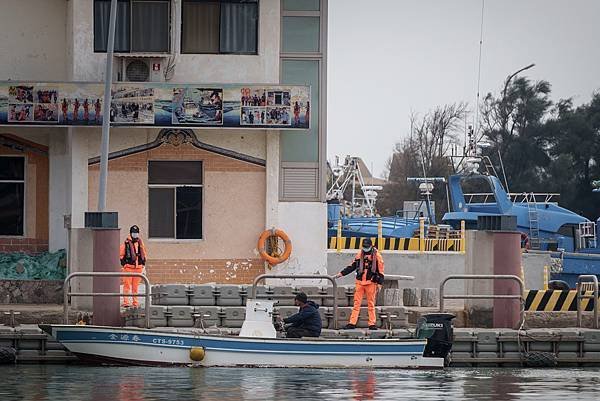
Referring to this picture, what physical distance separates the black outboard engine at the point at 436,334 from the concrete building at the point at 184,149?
984cm

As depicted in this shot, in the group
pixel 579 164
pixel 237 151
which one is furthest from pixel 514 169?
pixel 237 151

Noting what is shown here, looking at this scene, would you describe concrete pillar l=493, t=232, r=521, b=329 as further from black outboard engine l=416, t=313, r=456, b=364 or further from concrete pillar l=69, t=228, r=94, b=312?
concrete pillar l=69, t=228, r=94, b=312

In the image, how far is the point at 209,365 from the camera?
2861cm

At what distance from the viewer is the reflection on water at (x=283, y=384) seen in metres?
24.7

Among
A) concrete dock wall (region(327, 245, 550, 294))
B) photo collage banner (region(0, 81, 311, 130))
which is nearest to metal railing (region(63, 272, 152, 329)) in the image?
photo collage banner (region(0, 81, 311, 130))

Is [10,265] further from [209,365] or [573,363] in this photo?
[573,363]

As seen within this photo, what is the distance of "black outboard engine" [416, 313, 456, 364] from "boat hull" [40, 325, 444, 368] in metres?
0.15

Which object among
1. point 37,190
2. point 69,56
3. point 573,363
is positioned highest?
point 69,56

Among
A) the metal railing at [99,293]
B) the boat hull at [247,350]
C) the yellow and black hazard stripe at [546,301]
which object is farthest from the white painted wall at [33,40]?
the yellow and black hazard stripe at [546,301]

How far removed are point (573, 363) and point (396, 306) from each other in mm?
3513

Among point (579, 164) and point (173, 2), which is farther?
point (579, 164)

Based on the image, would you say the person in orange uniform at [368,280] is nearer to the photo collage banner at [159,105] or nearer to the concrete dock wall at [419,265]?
the photo collage banner at [159,105]

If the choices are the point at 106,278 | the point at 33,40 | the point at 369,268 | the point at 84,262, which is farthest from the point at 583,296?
the point at 33,40

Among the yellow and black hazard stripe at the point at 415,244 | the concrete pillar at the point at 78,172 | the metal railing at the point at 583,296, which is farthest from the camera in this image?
the yellow and black hazard stripe at the point at 415,244
